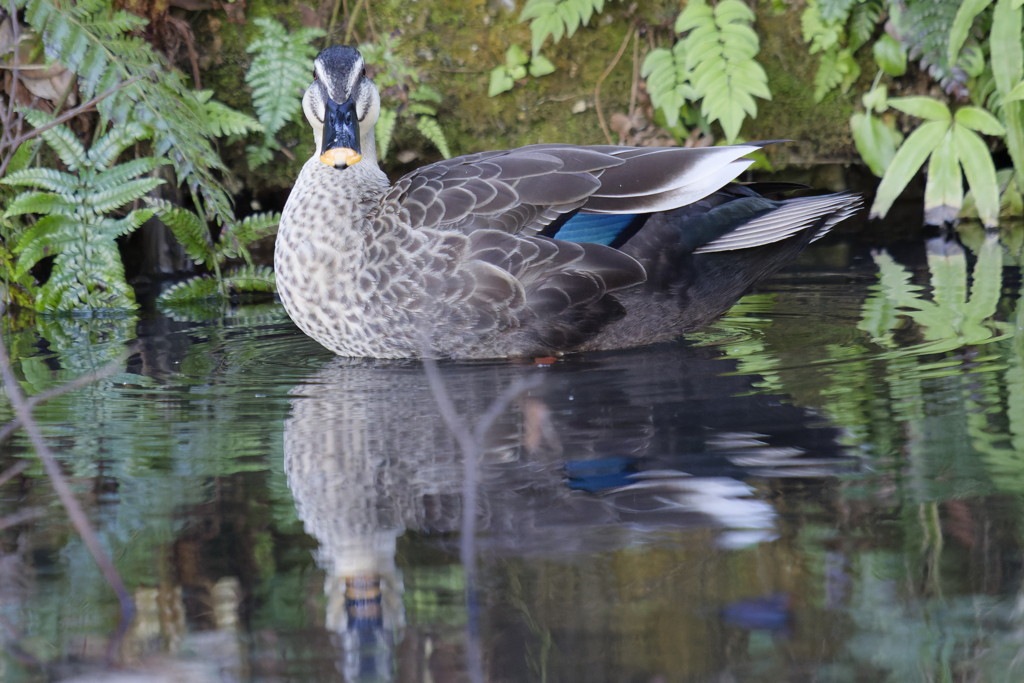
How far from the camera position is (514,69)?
5699 millimetres

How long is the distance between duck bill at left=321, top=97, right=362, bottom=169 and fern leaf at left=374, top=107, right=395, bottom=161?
1.58 meters

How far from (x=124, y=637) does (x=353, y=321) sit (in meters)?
1.95

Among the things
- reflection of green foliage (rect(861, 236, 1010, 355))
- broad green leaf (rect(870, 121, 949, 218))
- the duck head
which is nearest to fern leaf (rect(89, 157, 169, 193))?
the duck head

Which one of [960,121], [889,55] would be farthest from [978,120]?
[889,55]

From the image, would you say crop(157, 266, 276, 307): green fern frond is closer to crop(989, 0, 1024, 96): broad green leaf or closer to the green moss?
the green moss

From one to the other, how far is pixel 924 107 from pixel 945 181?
430 millimetres

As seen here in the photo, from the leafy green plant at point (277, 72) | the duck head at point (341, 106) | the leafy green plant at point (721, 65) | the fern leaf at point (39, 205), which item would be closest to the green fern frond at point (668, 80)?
the leafy green plant at point (721, 65)

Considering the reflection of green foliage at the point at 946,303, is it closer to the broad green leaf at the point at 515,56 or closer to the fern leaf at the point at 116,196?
the broad green leaf at the point at 515,56

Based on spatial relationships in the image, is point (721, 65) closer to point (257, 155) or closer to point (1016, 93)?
point (1016, 93)

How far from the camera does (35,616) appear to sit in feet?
5.24

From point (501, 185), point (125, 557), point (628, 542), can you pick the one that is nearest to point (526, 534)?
point (628, 542)

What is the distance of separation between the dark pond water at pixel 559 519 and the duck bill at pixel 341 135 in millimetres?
772

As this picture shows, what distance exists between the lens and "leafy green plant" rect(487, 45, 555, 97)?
223 inches

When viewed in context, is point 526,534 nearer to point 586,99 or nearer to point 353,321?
point 353,321
